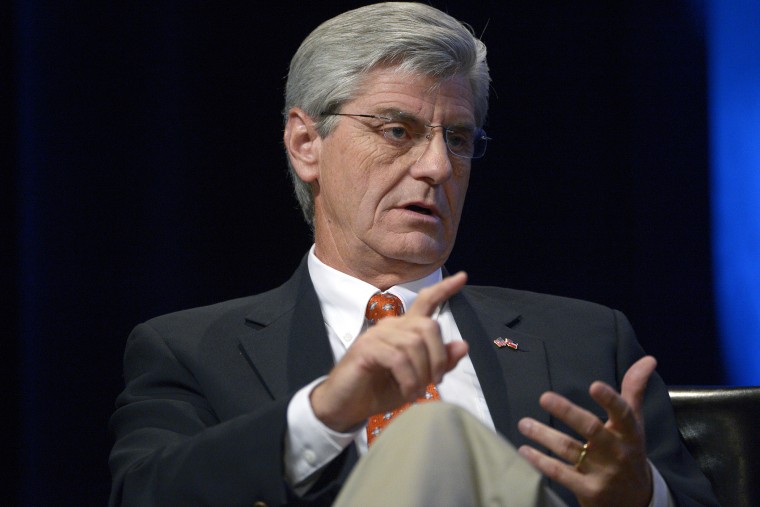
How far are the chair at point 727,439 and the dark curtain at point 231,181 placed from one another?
876 millimetres

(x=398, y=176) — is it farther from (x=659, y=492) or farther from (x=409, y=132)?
(x=659, y=492)

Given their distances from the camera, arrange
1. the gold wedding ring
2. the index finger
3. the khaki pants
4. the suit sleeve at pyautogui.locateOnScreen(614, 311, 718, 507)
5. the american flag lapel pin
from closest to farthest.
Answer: the khaki pants → the index finger → the gold wedding ring → the suit sleeve at pyautogui.locateOnScreen(614, 311, 718, 507) → the american flag lapel pin

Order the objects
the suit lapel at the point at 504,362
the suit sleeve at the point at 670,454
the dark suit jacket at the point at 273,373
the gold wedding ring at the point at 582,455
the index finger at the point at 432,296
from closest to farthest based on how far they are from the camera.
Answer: the index finger at the point at 432,296 → the gold wedding ring at the point at 582,455 → the dark suit jacket at the point at 273,373 → the suit sleeve at the point at 670,454 → the suit lapel at the point at 504,362

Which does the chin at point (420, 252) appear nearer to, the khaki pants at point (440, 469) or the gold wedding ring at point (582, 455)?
the gold wedding ring at point (582, 455)

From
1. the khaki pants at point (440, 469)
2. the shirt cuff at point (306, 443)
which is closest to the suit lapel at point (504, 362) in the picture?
the shirt cuff at point (306, 443)

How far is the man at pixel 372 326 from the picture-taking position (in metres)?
1.75

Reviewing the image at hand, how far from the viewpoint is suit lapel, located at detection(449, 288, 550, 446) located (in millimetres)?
1937

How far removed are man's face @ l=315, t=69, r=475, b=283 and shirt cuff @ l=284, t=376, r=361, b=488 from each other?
611 millimetres

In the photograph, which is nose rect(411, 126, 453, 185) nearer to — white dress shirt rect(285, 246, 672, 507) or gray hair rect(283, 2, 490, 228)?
gray hair rect(283, 2, 490, 228)

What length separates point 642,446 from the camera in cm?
158

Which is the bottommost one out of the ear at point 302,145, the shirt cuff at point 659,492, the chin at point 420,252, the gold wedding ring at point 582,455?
the shirt cuff at point 659,492

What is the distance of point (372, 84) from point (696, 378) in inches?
53.3

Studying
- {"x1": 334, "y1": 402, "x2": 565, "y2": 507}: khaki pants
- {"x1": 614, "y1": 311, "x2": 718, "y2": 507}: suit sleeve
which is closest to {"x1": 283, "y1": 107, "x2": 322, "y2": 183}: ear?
{"x1": 614, "y1": 311, "x2": 718, "y2": 507}: suit sleeve

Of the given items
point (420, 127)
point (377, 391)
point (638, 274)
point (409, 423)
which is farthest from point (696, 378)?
point (409, 423)
